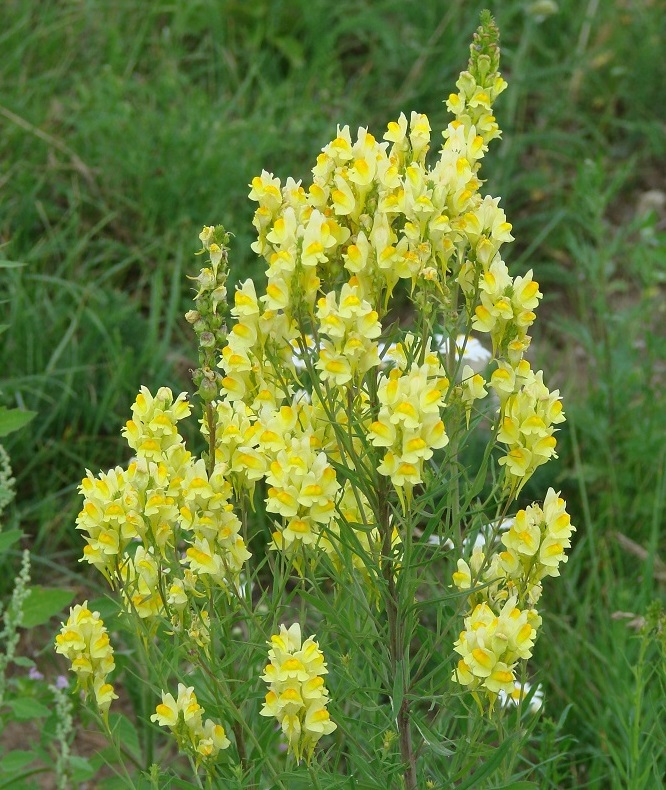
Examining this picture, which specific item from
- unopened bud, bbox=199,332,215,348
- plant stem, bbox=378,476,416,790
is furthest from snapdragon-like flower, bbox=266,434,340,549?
unopened bud, bbox=199,332,215,348

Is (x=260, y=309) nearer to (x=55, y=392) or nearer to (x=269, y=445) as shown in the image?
(x=269, y=445)

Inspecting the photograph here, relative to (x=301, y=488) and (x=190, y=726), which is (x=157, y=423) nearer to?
(x=301, y=488)

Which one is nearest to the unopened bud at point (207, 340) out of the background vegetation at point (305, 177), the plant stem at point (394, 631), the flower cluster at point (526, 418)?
the plant stem at point (394, 631)

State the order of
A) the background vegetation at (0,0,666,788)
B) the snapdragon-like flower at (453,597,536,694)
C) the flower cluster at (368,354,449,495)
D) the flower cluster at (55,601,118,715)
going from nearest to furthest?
the flower cluster at (368,354,449,495) < the snapdragon-like flower at (453,597,536,694) < the flower cluster at (55,601,118,715) < the background vegetation at (0,0,666,788)

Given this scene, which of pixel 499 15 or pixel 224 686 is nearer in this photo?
pixel 224 686

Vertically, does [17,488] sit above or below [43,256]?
below

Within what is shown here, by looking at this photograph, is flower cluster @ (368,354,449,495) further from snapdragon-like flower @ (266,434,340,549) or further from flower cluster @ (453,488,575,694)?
flower cluster @ (453,488,575,694)

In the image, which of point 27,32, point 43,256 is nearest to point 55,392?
point 43,256
